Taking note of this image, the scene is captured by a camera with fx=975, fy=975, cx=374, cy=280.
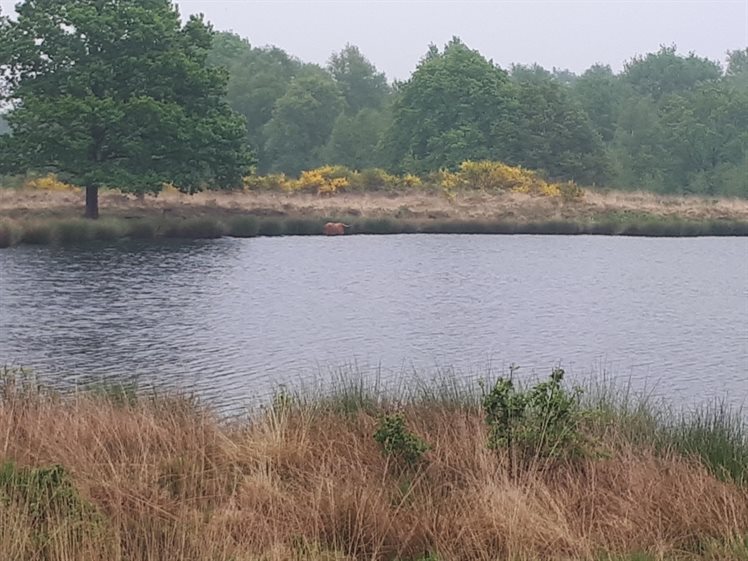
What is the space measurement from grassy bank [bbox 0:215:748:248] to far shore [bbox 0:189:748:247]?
0.04m

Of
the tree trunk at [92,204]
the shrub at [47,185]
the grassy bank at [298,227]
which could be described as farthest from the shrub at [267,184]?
the tree trunk at [92,204]

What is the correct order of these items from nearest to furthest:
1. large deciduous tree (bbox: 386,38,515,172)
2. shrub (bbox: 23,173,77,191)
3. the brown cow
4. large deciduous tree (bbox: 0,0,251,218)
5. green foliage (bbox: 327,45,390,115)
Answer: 1. large deciduous tree (bbox: 0,0,251,218)
2. the brown cow
3. shrub (bbox: 23,173,77,191)
4. large deciduous tree (bbox: 386,38,515,172)
5. green foliage (bbox: 327,45,390,115)

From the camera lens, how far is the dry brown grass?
1801 inches

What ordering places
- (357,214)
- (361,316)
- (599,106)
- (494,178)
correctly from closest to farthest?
(361,316) → (357,214) → (494,178) → (599,106)

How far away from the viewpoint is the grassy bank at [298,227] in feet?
125

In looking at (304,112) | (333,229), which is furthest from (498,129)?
(333,229)

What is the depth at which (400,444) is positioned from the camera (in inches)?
315

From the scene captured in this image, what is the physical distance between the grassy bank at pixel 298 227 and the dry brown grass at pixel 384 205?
144 cm

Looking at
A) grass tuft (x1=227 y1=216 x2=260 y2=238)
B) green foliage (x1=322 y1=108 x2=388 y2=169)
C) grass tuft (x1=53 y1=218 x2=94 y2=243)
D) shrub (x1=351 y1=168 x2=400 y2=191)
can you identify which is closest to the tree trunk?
grass tuft (x1=53 y1=218 x2=94 y2=243)

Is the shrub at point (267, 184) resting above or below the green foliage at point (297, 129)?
below

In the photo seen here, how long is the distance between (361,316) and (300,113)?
60.0 metres

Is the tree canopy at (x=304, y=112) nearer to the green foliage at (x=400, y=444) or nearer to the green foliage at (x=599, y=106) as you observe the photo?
the green foliage at (x=599, y=106)

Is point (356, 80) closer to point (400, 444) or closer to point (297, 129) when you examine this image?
point (297, 129)

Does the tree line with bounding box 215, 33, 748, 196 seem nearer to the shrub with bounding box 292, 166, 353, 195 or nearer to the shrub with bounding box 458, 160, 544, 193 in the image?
the shrub with bounding box 458, 160, 544, 193
